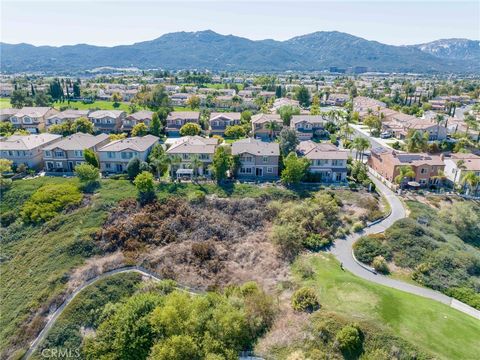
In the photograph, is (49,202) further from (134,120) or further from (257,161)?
(134,120)

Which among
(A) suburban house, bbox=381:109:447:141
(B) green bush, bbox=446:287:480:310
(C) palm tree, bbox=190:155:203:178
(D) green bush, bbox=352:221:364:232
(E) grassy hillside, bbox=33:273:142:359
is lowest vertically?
(E) grassy hillside, bbox=33:273:142:359

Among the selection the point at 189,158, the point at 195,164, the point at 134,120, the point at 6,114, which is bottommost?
the point at 195,164

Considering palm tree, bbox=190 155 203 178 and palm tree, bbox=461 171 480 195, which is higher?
palm tree, bbox=190 155 203 178

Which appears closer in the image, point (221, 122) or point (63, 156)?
point (63, 156)

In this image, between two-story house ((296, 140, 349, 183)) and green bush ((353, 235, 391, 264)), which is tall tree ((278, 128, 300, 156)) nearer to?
two-story house ((296, 140, 349, 183))

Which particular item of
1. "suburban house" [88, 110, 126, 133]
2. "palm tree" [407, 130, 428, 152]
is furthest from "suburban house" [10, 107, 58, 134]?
"palm tree" [407, 130, 428, 152]

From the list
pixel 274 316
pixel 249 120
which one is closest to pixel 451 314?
pixel 274 316

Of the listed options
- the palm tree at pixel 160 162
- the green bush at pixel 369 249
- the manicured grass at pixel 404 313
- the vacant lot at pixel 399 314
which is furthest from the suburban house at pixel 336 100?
the manicured grass at pixel 404 313

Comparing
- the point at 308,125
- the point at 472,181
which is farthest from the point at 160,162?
the point at 472,181
